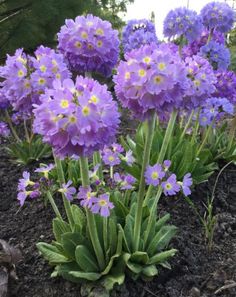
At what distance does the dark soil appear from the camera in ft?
8.36

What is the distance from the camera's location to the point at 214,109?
3602mm

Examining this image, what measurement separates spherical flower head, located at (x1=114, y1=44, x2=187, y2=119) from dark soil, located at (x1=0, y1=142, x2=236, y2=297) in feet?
3.58

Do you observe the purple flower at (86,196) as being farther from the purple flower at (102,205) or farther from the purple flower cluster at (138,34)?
the purple flower cluster at (138,34)

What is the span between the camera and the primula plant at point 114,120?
1.79 metres

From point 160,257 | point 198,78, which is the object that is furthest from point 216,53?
point 160,257

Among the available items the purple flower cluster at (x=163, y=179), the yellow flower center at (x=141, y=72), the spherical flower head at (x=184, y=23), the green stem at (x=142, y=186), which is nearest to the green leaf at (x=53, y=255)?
the green stem at (x=142, y=186)

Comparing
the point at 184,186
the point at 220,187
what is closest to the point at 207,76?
the point at 184,186

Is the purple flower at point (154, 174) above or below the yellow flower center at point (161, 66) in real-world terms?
below

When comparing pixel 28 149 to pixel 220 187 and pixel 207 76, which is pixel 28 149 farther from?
pixel 207 76

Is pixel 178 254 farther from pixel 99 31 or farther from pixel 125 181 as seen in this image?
pixel 99 31

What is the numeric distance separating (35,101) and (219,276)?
1432mm

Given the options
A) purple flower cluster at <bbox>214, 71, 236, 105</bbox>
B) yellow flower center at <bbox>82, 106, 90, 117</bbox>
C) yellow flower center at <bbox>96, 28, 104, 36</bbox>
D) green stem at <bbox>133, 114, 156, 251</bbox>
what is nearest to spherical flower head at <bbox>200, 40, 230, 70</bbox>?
purple flower cluster at <bbox>214, 71, 236, 105</bbox>

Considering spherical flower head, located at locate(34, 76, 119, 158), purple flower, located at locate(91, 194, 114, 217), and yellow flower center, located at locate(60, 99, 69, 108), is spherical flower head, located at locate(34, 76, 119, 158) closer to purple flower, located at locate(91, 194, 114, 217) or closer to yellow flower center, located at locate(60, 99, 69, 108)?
yellow flower center, located at locate(60, 99, 69, 108)

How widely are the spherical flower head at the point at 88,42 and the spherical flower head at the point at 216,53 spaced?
1140mm
